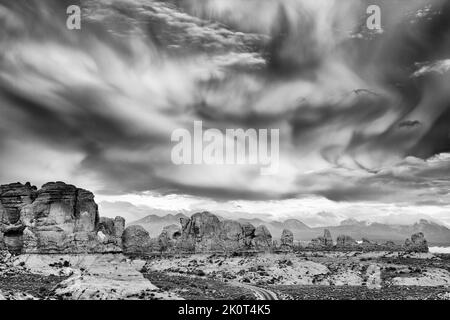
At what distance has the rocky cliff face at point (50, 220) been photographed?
104m

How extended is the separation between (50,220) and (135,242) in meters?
58.5

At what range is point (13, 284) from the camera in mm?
77438

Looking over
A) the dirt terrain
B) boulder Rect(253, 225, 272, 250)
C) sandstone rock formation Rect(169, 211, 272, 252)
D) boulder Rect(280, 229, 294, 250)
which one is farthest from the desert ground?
boulder Rect(280, 229, 294, 250)

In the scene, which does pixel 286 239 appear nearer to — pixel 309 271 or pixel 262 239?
pixel 262 239

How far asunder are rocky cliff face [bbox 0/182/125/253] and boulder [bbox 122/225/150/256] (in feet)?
157

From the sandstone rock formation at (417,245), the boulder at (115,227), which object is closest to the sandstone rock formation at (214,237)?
the boulder at (115,227)

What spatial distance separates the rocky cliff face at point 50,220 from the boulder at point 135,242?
157 feet

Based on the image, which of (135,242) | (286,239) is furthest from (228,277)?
(286,239)

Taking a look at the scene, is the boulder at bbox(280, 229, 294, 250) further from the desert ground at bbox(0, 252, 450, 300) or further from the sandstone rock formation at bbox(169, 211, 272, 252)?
the sandstone rock formation at bbox(169, 211, 272, 252)
